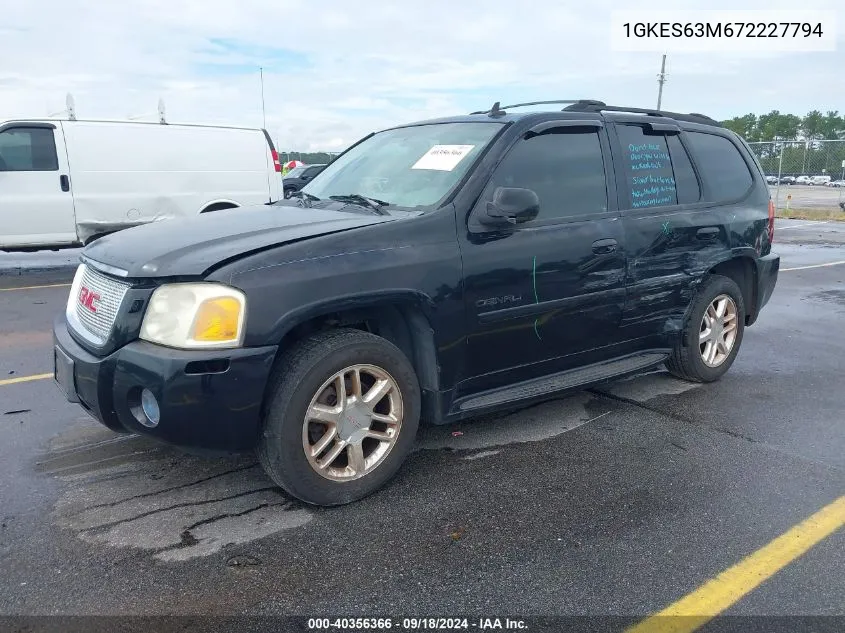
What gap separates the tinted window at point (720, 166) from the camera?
4.80 meters

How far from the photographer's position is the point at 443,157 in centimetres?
382

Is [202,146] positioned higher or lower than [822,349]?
higher

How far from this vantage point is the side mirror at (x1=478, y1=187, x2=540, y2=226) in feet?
11.1

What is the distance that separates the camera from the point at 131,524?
2.94 m

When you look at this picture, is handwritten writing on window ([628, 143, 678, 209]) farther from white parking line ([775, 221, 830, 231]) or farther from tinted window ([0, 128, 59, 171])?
white parking line ([775, 221, 830, 231])

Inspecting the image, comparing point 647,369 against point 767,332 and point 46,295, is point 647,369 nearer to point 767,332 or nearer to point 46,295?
point 767,332

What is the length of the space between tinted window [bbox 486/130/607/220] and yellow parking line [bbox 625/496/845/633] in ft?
6.29

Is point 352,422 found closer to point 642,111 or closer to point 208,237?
point 208,237

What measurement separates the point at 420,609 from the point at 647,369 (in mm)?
2570

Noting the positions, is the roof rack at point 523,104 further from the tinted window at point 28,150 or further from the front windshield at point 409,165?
the tinted window at point 28,150

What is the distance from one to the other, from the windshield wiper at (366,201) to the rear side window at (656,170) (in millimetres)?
1567

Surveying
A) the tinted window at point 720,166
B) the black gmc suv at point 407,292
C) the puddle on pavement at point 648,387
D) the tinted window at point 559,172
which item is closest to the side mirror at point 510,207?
the black gmc suv at point 407,292

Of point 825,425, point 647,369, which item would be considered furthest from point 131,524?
point 825,425

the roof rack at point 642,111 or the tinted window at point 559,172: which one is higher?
the roof rack at point 642,111
